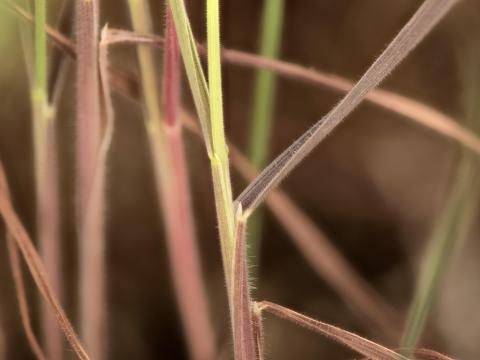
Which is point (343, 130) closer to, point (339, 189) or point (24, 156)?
point (339, 189)

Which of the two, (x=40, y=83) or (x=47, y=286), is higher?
(x=40, y=83)

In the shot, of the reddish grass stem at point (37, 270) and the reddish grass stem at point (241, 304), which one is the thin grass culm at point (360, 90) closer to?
the reddish grass stem at point (241, 304)

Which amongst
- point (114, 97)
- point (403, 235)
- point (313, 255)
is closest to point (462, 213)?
point (313, 255)

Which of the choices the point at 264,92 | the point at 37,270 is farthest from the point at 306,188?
the point at 37,270

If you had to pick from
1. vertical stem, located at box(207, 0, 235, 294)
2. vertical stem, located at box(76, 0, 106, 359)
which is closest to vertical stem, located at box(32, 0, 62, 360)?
vertical stem, located at box(76, 0, 106, 359)

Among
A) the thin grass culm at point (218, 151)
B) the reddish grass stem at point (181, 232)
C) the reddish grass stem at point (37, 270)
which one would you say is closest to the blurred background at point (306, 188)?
the reddish grass stem at point (181, 232)

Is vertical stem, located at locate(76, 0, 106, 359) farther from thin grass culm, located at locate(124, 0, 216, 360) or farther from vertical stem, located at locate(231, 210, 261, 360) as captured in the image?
vertical stem, located at locate(231, 210, 261, 360)

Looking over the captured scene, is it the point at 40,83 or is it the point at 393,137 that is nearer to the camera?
the point at 40,83
